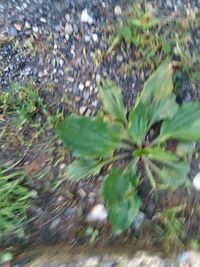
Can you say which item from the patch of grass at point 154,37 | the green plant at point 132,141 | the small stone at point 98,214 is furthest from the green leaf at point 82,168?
the patch of grass at point 154,37

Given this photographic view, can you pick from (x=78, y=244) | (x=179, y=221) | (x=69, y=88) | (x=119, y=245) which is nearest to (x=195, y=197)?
(x=179, y=221)

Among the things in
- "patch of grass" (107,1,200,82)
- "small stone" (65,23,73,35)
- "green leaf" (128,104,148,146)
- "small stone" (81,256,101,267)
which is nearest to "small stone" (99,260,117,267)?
"small stone" (81,256,101,267)

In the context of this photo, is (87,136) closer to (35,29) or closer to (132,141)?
(132,141)

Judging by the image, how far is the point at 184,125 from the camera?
1.83m

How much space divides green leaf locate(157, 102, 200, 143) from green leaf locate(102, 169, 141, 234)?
0.19m

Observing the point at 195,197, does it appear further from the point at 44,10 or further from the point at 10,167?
the point at 44,10

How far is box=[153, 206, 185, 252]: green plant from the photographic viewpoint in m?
1.82

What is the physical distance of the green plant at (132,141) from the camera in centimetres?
181

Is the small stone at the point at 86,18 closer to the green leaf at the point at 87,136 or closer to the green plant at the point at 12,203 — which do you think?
the green leaf at the point at 87,136

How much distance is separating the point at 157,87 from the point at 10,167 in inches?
21.9

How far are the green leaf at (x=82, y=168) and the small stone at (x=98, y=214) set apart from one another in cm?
11

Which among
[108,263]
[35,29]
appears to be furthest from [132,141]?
[35,29]

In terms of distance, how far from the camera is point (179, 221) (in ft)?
6.05

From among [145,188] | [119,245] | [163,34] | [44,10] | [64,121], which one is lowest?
[119,245]
